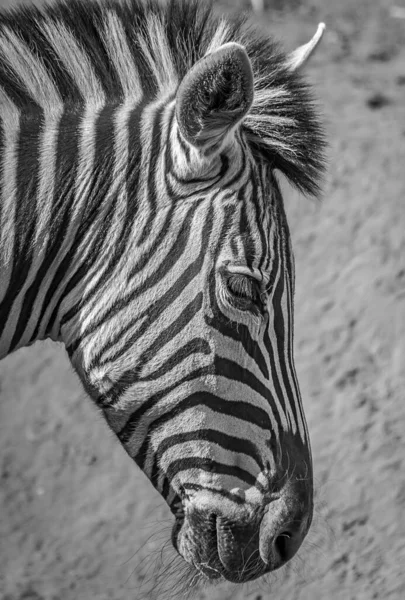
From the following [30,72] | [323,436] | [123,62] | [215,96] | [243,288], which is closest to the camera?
[215,96]

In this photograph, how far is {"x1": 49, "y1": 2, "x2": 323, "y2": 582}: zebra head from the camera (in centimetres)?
306

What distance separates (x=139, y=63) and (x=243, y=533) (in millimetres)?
2073

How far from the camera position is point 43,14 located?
346 cm

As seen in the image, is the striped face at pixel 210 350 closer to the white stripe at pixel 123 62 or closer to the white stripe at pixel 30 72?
the white stripe at pixel 123 62

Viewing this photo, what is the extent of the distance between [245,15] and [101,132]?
1021 mm

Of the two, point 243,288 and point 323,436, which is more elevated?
point 243,288

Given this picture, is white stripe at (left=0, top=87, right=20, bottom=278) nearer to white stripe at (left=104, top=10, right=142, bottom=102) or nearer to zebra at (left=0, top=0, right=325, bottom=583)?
zebra at (left=0, top=0, right=325, bottom=583)

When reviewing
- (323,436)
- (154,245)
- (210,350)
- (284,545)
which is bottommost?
(323,436)

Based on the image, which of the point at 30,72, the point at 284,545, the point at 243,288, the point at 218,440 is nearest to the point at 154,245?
the point at 243,288

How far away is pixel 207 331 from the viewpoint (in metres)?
3.05

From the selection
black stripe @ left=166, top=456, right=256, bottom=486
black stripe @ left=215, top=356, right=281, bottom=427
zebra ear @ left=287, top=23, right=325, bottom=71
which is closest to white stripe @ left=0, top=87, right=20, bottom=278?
black stripe @ left=215, top=356, right=281, bottom=427

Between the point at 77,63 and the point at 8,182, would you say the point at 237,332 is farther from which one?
the point at 77,63

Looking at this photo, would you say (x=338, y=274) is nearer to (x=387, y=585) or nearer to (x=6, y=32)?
(x=387, y=585)

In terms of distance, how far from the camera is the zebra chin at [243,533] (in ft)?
10.3
